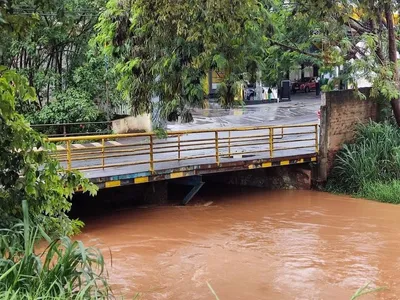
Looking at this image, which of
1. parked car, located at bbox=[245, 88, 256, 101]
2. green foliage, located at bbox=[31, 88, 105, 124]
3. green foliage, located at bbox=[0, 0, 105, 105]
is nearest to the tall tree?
green foliage, located at bbox=[31, 88, 105, 124]

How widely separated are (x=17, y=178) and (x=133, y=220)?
28.6 ft

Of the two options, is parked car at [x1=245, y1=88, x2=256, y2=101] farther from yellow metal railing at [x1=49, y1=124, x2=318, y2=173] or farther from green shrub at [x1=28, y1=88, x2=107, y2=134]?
yellow metal railing at [x1=49, y1=124, x2=318, y2=173]

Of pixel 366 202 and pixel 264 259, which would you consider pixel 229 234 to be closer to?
pixel 264 259

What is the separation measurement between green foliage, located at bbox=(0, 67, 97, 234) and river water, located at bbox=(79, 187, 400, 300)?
3965mm

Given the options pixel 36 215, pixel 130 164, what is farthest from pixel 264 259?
pixel 36 215

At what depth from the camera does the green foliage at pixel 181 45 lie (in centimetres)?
718

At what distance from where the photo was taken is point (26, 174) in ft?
14.1

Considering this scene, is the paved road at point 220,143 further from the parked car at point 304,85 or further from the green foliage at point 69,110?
the parked car at point 304,85

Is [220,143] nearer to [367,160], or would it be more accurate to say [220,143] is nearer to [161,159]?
[161,159]

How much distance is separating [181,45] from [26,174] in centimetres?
390

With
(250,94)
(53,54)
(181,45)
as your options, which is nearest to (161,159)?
(181,45)

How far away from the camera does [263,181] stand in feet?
54.6

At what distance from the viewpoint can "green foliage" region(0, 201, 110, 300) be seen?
3992 mm

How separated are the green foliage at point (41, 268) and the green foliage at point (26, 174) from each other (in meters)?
0.16
